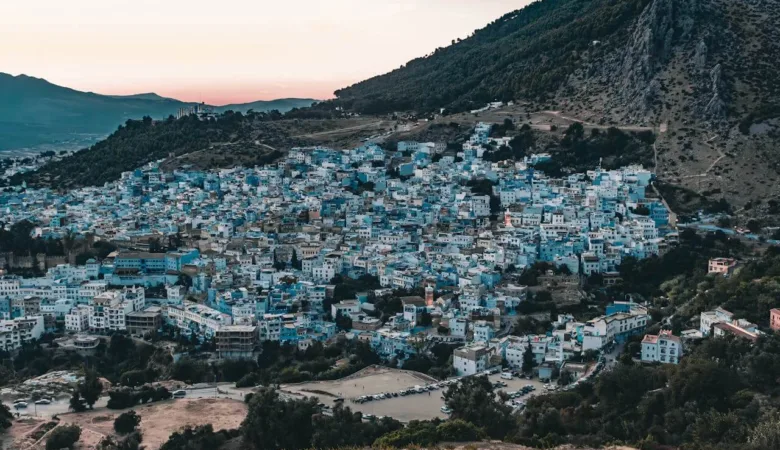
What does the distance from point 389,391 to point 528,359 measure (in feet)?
10.5

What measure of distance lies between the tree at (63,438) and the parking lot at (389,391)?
4.12 m

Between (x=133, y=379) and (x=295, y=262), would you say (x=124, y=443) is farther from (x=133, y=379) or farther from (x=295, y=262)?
(x=295, y=262)

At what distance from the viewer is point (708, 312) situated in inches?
774

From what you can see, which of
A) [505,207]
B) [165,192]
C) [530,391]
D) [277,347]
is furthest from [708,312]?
[165,192]

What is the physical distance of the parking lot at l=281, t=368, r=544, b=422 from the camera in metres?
17.2

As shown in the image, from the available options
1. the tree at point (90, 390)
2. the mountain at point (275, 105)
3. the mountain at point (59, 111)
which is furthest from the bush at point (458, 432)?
the mountain at point (59, 111)

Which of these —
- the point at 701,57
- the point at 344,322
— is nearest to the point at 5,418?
the point at 344,322

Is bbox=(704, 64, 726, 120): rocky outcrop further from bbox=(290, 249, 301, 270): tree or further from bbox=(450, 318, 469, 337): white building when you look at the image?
bbox=(450, 318, 469, 337): white building

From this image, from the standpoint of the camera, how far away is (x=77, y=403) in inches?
711

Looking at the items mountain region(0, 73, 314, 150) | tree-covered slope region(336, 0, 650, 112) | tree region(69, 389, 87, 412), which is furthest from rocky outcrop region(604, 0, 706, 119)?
mountain region(0, 73, 314, 150)

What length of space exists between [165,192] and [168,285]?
12.7 metres

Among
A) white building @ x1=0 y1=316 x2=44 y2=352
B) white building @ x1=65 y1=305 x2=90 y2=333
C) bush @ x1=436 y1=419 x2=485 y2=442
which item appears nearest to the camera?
bush @ x1=436 y1=419 x2=485 y2=442

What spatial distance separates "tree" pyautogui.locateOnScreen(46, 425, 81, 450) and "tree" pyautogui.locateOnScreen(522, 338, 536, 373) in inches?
352

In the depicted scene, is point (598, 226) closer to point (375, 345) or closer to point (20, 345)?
point (375, 345)
